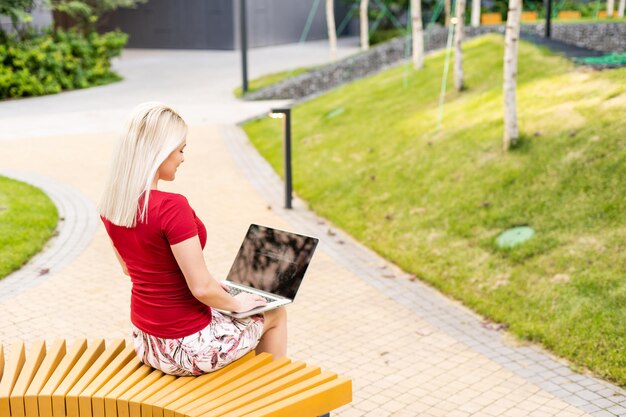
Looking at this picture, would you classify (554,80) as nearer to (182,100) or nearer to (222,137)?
(222,137)

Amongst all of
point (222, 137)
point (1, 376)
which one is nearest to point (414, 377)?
point (1, 376)

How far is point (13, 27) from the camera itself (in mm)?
23703

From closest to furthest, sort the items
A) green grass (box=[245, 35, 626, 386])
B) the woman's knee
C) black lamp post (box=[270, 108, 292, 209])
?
the woman's knee, green grass (box=[245, 35, 626, 386]), black lamp post (box=[270, 108, 292, 209])

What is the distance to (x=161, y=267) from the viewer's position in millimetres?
3994

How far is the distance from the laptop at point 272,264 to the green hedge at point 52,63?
61.8 feet

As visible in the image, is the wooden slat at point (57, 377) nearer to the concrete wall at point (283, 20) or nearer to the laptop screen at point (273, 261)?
the laptop screen at point (273, 261)

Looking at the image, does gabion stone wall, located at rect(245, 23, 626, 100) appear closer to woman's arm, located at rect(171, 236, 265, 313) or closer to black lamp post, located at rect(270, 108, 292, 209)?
black lamp post, located at rect(270, 108, 292, 209)

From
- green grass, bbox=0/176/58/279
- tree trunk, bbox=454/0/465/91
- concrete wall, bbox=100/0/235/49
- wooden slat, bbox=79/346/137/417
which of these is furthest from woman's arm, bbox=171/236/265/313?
concrete wall, bbox=100/0/235/49

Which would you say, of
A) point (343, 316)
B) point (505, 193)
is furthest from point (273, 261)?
point (505, 193)

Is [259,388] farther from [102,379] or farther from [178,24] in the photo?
[178,24]

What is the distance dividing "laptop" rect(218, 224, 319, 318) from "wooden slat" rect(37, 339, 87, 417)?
89 centimetres

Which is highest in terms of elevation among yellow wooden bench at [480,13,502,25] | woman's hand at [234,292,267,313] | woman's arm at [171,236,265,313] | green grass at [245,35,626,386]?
woman's arm at [171,236,265,313]

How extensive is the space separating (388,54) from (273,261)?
20.4m

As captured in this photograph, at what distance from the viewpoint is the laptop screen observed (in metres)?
4.64
